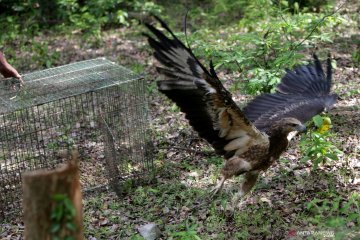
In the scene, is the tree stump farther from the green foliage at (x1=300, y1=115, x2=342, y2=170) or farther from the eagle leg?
the green foliage at (x1=300, y1=115, x2=342, y2=170)

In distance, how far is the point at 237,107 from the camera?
4305 mm

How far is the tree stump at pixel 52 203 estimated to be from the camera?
2.68 m

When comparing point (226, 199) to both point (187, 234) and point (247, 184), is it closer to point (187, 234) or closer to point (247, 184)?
point (247, 184)

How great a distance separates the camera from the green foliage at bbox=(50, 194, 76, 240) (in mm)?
2715

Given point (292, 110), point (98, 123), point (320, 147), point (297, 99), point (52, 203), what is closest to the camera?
point (52, 203)

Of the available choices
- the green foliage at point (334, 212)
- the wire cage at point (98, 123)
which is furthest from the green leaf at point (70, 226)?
the wire cage at point (98, 123)

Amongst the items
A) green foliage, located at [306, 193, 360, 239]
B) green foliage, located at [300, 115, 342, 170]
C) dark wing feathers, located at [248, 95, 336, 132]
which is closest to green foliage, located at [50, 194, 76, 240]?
green foliage, located at [306, 193, 360, 239]

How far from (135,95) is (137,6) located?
19.1ft

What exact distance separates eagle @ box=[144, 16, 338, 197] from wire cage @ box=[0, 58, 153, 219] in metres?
1.12

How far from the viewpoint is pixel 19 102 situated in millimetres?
5219

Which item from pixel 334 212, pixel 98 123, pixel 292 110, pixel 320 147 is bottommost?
pixel 334 212

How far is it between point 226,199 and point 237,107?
4.56 feet

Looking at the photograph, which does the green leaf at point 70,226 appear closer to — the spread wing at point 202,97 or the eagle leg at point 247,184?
the spread wing at point 202,97

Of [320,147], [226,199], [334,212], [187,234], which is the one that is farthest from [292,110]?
[187,234]
